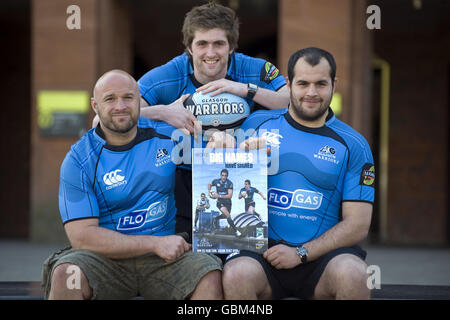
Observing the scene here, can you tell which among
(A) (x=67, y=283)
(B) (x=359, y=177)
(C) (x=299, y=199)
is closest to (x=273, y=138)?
(C) (x=299, y=199)

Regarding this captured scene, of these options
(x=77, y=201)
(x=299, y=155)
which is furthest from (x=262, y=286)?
(x=77, y=201)

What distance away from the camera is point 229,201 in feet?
9.72

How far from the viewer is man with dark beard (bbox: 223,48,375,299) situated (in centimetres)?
296

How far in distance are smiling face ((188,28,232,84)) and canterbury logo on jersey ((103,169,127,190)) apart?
2.69ft

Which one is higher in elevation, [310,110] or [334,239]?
[310,110]

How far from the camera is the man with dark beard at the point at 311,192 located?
116 inches

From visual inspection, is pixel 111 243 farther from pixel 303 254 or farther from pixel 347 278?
pixel 347 278

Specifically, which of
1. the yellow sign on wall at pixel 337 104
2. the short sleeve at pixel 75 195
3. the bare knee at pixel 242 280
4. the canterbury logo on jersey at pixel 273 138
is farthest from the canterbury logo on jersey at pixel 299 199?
the yellow sign on wall at pixel 337 104

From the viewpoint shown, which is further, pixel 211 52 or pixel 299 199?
pixel 211 52

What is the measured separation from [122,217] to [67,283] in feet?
1.37

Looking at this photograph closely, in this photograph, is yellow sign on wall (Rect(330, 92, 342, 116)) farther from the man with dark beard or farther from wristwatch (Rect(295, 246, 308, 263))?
wristwatch (Rect(295, 246, 308, 263))

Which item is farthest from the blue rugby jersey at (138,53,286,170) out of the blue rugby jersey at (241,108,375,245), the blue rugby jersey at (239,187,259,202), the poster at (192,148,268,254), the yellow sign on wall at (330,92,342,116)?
the yellow sign on wall at (330,92,342,116)

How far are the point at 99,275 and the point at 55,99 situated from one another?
21.7ft

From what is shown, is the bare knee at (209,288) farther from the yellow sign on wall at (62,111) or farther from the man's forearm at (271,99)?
the yellow sign on wall at (62,111)
